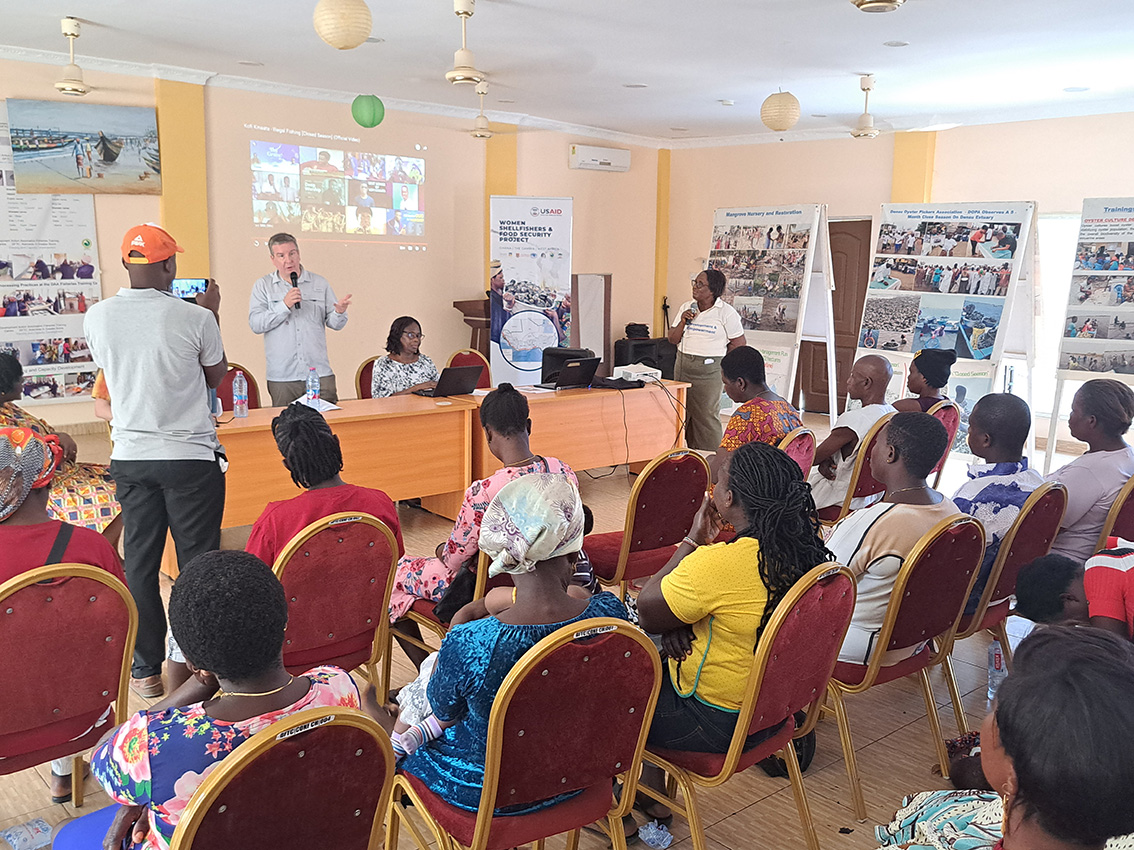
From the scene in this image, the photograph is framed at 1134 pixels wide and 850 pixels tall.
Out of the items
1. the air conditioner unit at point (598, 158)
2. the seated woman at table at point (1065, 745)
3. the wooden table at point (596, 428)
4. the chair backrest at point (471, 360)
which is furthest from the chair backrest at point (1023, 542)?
the air conditioner unit at point (598, 158)

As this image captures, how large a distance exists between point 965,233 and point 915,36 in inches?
70.0

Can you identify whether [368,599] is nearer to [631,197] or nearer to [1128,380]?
[1128,380]

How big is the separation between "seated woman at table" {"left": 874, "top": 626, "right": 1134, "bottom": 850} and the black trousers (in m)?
2.67

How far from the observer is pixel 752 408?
3.85 m

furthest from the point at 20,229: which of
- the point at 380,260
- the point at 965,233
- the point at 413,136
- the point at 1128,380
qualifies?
the point at 1128,380

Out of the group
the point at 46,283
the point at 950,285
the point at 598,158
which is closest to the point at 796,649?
the point at 950,285

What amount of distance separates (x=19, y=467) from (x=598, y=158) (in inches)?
330

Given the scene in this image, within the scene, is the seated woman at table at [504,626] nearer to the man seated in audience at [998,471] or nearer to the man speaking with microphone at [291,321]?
the man seated in audience at [998,471]

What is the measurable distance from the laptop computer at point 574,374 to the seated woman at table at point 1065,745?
4671 mm

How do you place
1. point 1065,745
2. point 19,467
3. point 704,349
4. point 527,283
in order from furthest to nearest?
1. point 527,283
2. point 704,349
3. point 19,467
4. point 1065,745

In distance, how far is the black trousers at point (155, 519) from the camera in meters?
2.98

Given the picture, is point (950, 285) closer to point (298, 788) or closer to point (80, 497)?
point (80, 497)

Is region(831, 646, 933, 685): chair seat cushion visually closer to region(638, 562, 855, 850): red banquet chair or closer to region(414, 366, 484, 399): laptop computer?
region(638, 562, 855, 850): red banquet chair

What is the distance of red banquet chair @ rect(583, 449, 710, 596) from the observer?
319cm
